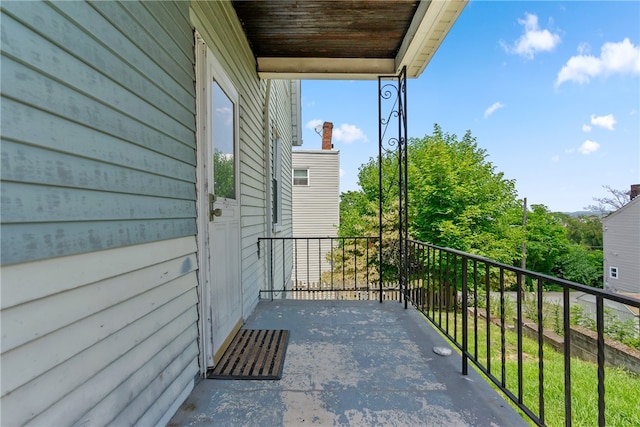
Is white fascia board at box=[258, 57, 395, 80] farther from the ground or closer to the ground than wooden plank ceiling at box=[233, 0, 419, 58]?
closer to the ground

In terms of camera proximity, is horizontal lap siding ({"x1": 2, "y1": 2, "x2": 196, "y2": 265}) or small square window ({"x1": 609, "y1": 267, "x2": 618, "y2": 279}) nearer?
horizontal lap siding ({"x1": 2, "y1": 2, "x2": 196, "y2": 265})

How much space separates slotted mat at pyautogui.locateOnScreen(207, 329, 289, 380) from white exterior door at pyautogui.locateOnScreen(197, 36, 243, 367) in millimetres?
81

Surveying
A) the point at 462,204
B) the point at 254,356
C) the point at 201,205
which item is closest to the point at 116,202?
the point at 201,205

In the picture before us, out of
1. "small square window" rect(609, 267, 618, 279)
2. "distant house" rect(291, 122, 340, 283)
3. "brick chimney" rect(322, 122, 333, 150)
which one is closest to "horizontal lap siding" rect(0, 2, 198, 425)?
"distant house" rect(291, 122, 340, 283)

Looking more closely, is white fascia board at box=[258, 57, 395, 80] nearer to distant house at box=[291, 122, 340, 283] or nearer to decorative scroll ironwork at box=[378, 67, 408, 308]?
decorative scroll ironwork at box=[378, 67, 408, 308]

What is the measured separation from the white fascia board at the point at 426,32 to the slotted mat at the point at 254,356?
3068 millimetres

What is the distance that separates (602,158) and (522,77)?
1028cm

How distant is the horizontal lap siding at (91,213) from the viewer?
0.81 meters

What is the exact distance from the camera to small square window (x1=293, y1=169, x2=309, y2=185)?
11461 millimetres

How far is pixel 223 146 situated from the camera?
2.53 metres

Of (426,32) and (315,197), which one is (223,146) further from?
(315,197)

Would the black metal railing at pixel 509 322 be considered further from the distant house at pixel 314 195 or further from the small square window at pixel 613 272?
the small square window at pixel 613 272

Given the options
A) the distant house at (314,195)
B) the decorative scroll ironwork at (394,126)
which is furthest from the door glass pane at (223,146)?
the distant house at (314,195)

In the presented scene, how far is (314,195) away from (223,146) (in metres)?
9.05
